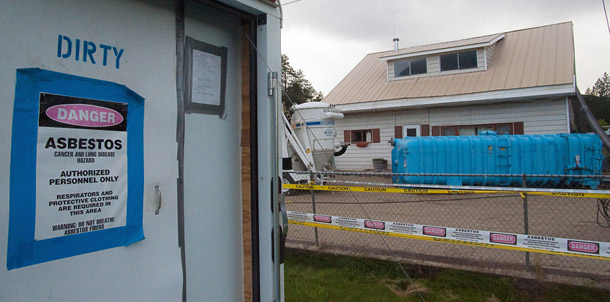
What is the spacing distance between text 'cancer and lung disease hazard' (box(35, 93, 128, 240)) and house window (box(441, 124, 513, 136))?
49.0 ft

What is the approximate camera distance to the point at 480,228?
6844 mm

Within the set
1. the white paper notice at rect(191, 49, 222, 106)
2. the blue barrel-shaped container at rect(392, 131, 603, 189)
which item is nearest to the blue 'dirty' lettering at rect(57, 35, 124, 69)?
the white paper notice at rect(191, 49, 222, 106)

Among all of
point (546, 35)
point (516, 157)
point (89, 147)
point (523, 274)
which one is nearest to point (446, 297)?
point (523, 274)

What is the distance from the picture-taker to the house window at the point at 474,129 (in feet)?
48.8

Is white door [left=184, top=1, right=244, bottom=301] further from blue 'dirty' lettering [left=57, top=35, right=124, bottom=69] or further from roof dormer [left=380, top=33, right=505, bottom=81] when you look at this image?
roof dormer [left=380, top=33, right=505, bottom=81]

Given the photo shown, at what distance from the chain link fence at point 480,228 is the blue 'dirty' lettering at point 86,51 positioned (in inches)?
113

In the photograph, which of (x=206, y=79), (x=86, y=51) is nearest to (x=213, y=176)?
(x=206, y=79)

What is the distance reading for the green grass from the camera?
12.1ft

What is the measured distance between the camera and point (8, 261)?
1.55 metres

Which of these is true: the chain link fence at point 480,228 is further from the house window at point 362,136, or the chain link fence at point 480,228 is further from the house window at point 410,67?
the house window at point 410,67

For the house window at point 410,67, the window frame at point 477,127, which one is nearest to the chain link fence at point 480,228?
the window frame at point 477,127

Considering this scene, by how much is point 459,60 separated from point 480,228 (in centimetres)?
1193

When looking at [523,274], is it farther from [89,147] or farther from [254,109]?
[89,147]

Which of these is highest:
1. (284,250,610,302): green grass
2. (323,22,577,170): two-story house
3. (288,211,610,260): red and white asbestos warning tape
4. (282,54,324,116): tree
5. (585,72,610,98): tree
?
(585,72,610,98): tree
